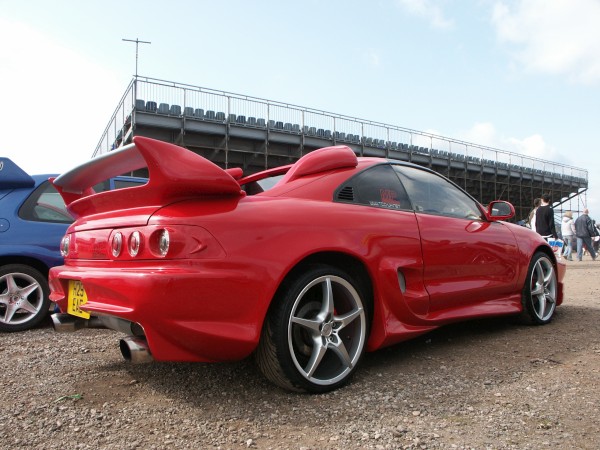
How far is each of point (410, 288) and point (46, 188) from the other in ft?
11.9

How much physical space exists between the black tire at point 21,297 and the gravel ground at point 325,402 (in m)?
0.98

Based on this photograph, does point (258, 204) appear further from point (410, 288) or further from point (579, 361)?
point (579, 361)

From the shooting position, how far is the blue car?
428cm

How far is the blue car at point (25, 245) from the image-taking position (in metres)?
4.28

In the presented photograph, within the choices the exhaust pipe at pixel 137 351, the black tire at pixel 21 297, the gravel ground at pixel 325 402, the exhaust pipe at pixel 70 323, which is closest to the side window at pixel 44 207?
the black tire at pixel 21 297

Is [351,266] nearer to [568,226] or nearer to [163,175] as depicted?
[163,175]

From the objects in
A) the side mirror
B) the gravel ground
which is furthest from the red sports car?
the side mirror

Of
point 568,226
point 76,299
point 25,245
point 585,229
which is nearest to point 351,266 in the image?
point 76,299

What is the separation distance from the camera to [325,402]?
2.37 meters

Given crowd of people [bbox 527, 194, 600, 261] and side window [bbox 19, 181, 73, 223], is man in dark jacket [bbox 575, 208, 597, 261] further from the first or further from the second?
side window [bbox 19, 181, 73, 223]

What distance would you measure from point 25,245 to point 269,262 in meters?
3.11

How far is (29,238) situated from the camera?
439cm

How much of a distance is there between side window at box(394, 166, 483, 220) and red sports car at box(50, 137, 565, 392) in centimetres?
1

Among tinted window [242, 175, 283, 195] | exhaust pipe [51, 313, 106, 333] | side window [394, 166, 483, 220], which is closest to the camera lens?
exhaust pipe [51, 313, 106, 333]
